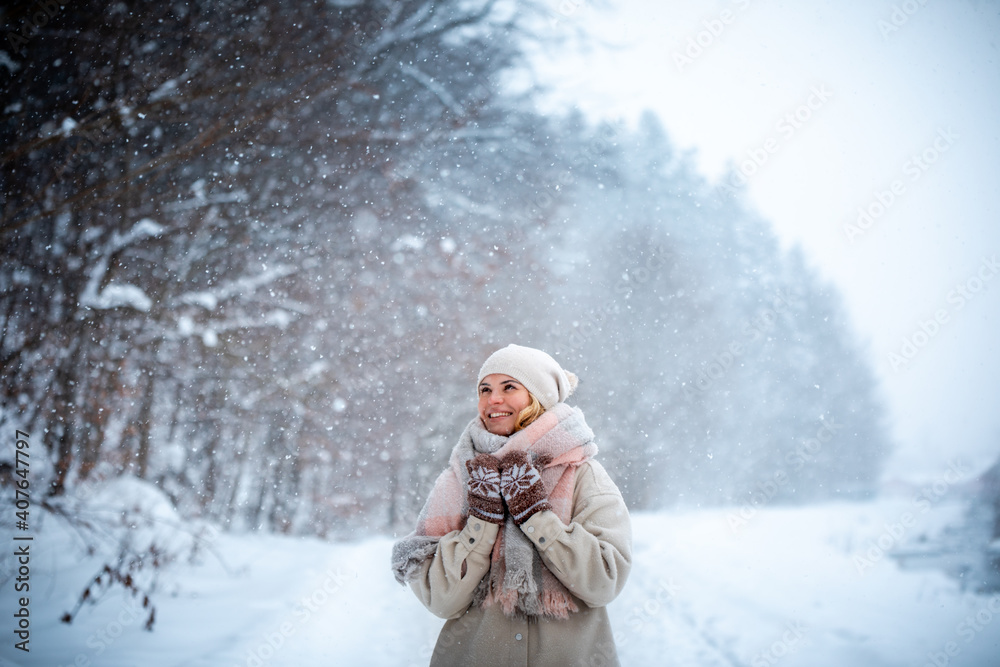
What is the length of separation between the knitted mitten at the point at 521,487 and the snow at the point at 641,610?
2.46 meters

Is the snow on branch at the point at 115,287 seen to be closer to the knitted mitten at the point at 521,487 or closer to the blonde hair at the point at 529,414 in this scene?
the blonde hair at the point at 529,414

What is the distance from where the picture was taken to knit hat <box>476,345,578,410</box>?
147cm

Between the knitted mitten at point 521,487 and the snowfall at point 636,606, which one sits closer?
the knitted mitten at point 521,487

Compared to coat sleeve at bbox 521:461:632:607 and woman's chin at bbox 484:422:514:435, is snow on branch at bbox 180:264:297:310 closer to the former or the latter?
woman's chin at bbox 484:422:514:435

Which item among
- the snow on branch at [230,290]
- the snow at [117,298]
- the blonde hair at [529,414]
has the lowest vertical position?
the blonde hair at [529,414]

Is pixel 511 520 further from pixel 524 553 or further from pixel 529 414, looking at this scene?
pixel 529 414

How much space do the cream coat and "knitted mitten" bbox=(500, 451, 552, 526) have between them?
0.02 m

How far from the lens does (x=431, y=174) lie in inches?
248

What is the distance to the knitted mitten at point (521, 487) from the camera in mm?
1232

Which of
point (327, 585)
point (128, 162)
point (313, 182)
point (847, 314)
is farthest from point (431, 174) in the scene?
point (847, 314)

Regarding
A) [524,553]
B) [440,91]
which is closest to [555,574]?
[524,553]

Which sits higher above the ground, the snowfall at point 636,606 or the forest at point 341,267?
the forest at point 341,267

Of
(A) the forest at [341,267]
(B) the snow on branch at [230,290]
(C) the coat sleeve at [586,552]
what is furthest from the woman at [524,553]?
(B) the snow on branch at [230,290]

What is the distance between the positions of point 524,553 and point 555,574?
0.08 meters
